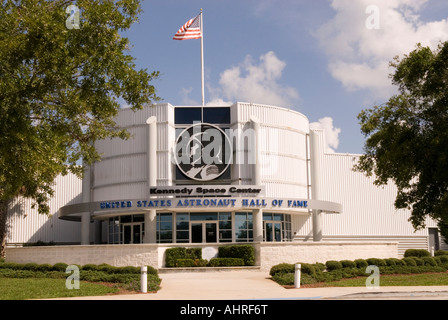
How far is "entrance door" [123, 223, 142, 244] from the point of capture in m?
42.8

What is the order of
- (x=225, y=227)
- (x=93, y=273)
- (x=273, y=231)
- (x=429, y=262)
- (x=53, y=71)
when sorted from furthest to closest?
1. (x=273, y=231)
2. (x=225, y=227)
3. (x=429, y=262)
4. (x=93, y=273)
5. (x=53, y=71)

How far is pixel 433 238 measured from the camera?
2094 inches

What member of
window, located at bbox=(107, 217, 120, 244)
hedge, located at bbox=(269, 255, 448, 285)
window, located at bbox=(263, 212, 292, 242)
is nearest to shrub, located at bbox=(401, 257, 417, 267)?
hedge, located at bbox=(269, 255, 448, 285)

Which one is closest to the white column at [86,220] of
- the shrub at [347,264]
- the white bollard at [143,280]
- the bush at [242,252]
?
the bush at [242,252]

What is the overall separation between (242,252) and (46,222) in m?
24.2

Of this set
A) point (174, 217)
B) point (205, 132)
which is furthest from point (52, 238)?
point (205, 132)

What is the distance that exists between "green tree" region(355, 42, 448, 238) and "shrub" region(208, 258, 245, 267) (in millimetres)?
12487

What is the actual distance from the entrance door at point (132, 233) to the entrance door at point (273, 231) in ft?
33.3

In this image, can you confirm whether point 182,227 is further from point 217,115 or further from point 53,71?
point 53,71

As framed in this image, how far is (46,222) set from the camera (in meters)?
49.7

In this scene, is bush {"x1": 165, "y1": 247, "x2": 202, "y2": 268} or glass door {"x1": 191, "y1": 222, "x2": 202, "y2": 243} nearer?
bush {"x1": 165, "y1": 247, "x2": 202, "y2": 268}

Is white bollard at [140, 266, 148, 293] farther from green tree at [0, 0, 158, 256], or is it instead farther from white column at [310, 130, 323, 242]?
white column at [310, 130, 323, 242]

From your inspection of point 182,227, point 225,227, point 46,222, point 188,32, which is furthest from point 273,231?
point 46,222

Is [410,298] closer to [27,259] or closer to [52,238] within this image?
[27,259]
